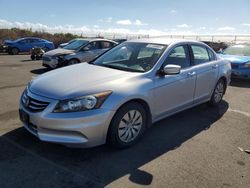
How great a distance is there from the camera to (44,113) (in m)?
3.72

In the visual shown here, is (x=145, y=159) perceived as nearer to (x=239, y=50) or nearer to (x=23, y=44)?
(x=239, y=50)

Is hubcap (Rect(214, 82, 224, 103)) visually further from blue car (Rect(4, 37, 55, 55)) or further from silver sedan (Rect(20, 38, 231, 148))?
blue car (Rect(4, 37, 55, 55))

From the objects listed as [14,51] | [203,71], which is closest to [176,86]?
[203,71]

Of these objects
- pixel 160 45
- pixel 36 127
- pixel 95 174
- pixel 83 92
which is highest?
pixel 160 45

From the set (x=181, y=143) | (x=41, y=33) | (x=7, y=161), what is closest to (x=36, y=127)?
(x=7, y=161)

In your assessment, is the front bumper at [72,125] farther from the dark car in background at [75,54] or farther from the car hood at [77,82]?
the dark car in background at [75,54]

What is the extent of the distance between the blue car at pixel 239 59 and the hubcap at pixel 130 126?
6.58 metres

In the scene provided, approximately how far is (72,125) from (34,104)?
683mm

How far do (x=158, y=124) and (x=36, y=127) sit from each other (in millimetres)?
2400

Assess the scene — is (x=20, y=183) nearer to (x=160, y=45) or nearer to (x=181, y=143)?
(x=181, y=143)

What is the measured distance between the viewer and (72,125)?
12.0ft

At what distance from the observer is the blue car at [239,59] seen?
9727mm

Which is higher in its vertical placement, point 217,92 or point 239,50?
point 239,50

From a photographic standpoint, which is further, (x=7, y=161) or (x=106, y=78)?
(x=106, y=78)
